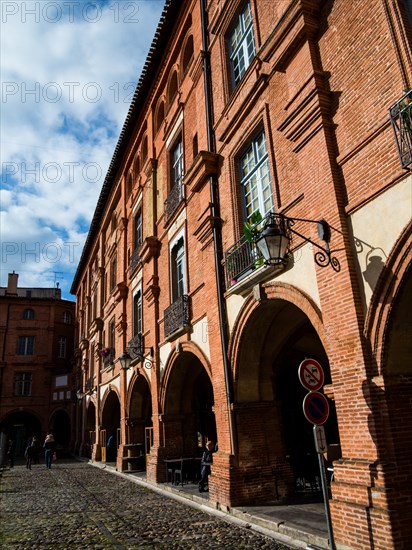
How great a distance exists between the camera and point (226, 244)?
34.8ft

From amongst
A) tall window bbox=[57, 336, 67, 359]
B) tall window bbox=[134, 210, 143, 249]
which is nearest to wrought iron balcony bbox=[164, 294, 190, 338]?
tall window bbox=[134, 210, 143, 249]

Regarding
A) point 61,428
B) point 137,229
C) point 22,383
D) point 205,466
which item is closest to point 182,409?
point 205,466

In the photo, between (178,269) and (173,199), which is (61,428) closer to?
(178,269)

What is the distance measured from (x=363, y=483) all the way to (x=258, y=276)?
3991 millimetres

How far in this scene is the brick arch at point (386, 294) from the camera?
5.69 metres

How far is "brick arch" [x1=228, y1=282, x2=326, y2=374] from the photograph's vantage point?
23.9ft

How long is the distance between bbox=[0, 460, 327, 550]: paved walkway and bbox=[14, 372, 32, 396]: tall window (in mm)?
23735

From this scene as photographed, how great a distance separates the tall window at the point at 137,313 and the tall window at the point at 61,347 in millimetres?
22318

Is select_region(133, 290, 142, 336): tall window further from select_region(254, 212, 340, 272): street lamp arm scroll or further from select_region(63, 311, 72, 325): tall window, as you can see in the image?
select_region(63, 311, 72, 325): tall window

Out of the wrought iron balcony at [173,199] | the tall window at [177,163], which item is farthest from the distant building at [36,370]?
the tall window at [177,163]

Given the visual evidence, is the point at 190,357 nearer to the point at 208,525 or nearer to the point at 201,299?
the point at 201,299

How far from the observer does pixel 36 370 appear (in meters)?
37.0

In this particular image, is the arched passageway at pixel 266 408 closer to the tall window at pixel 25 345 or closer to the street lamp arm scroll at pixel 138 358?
the street lamp arm scroll at pixel 138 358

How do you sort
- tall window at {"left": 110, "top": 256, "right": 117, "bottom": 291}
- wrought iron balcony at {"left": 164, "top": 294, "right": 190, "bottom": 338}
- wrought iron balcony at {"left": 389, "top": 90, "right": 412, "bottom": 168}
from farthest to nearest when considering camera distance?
tall window at {"left": 110, "top": 256, "right": 117, "bottom": 291}, wrought iron balcony at {"left": 164, "top": 294, "right": 190, "bottom": 338}, wrought iron balcony at {"left": 389, "top": 90, "right": 412, "bottom": 168}
